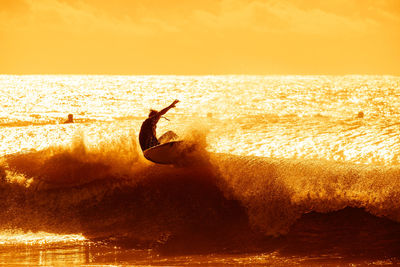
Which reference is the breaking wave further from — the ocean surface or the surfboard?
the surfboard

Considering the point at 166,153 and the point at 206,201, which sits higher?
the point at 166,153

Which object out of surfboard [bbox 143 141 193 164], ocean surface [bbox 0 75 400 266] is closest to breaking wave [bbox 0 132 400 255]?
ocean surface [bbox 0 75 400 266]

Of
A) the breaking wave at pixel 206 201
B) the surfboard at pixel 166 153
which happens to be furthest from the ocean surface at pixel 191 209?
the surfboard at pixel 166 153

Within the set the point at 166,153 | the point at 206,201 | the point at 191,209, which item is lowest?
the point at 191,209

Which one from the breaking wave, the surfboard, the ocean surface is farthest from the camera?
the surfboard

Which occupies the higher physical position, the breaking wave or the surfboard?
the surfboard

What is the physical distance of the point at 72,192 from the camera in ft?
44.8

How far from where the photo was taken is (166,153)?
14344 millimetres

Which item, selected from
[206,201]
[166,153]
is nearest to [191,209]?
[206,201]

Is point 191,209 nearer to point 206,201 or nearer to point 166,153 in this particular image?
point 206,201

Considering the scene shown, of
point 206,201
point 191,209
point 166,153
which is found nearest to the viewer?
point 191,209

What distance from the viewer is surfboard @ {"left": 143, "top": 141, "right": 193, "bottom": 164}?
1420 centimetres

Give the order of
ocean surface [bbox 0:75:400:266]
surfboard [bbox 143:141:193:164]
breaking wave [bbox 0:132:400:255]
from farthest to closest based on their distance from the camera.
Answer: surfboard [bbox 143:141:193:164], breaking wave [bbox 0:132:400:255], ocean surface [bbox 0:75:400:266]

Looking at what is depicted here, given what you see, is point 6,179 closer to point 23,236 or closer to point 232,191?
point 23,236
